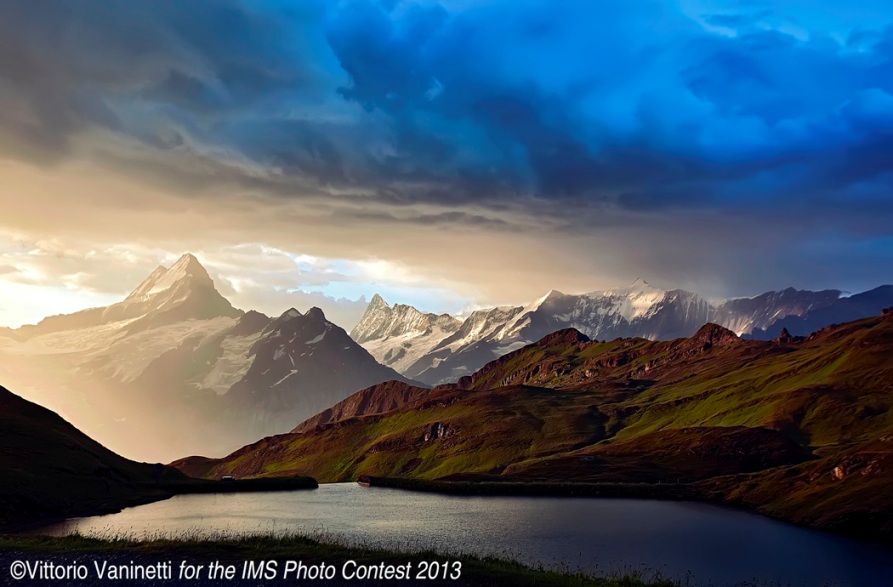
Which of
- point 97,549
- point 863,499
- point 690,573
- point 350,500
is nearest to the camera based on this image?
point 97,549

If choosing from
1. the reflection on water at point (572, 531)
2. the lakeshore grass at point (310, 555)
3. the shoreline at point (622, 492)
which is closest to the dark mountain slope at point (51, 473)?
the reflection on water at point (572, 531)

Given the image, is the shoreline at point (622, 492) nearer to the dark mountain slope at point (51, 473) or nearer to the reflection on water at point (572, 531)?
the reflection on water at point (572, 531)

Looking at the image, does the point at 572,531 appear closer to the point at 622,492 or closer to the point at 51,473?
the point at 622,492

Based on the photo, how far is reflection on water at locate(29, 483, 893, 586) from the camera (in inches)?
3575

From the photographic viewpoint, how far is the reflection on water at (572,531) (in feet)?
298

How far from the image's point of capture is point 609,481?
7771 inches

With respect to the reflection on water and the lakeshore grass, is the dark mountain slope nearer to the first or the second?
the reflection on water

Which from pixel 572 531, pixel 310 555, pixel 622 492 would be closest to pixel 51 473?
pixel 310 555

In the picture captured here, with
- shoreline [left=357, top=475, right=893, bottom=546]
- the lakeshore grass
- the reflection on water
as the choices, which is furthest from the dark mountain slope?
shoreline [left=357, top=475, right=893, bottom=546]

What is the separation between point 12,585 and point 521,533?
7061 cm

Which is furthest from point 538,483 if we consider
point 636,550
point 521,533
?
point 636,550

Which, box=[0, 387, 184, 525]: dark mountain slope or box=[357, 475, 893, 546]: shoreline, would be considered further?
box=[357, 475, 893, 546]: shoreline

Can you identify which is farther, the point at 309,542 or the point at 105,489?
the point at 105,489

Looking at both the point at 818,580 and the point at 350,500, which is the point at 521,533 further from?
the point at 350,500
